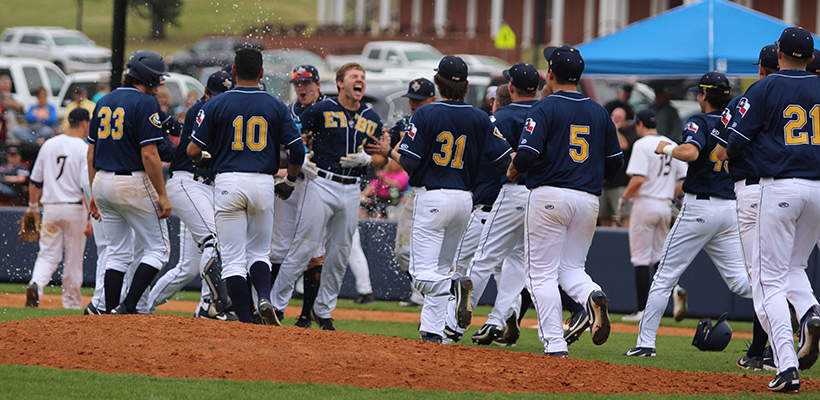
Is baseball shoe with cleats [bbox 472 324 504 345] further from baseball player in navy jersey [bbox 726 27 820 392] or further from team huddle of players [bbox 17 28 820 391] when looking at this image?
baseball player in navy jersey [bbox 726 27 820 392]

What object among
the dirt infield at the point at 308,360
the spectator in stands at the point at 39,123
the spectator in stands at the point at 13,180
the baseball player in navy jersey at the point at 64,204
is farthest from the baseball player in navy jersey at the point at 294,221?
the spectator in stands at the point at 39,123

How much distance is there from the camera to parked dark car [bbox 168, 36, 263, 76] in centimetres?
2792

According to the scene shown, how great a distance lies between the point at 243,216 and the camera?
7.57 metres

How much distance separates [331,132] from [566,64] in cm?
250

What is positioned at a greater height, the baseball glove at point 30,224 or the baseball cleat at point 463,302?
the baseball cleat at point 463,302

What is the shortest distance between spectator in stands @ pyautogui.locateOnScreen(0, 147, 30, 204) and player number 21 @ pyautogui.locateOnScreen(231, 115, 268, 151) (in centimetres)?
983

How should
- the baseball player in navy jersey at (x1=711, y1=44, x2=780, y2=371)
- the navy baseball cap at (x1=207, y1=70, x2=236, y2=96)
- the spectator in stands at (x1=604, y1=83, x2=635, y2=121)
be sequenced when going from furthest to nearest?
the spectator in stands at (x1=604, y1=83, x2=635, y2=121)
the navy baseball cap at (x1=207, y1=70, x2=236, y2=96)
the baseball player in navy jersey at (x1=711, y1=44, x2=780, y2=371)

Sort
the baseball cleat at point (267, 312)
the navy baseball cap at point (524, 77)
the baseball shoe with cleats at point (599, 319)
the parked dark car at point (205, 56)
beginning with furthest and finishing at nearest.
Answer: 1. the parked dark car at point (205, 56)
2. the navy baseball cap at point (524, 77)
3. the baseball cleat at point (267, 312)
4. the baseball shoe with cleats at point (599, 319)

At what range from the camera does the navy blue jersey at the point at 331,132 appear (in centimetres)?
862

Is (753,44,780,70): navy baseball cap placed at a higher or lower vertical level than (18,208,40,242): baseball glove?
higher

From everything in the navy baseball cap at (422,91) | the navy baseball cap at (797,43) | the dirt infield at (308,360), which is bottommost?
the dirt infield at (308,360)

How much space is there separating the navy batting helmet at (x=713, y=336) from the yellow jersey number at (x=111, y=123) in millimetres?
5154

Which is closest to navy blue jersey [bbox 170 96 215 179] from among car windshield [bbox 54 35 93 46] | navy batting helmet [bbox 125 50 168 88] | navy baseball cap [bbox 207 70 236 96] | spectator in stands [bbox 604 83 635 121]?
navy baseball cap [bbox 207 70 236 96]

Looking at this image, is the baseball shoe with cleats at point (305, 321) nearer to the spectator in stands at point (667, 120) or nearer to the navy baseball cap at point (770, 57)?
the navy baseball cap at point (770, 57)
